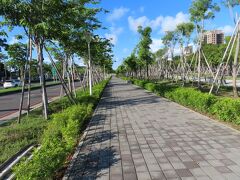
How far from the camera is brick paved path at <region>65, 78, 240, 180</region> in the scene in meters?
4.84

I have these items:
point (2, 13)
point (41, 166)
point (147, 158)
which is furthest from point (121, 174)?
point (2, 13)

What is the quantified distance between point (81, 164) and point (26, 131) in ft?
12.4

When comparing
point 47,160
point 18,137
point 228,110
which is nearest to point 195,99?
point 228,110

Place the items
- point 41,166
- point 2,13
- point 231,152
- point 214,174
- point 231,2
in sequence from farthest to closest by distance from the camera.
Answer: point 231,2 < point 2,13 < point 231,152 < point 214,174 < point 41,166

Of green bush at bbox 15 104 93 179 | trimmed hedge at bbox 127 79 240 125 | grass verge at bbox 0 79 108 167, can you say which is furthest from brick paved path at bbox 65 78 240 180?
grass verge at bbox 0 79 108 167

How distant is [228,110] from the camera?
28.6 ft

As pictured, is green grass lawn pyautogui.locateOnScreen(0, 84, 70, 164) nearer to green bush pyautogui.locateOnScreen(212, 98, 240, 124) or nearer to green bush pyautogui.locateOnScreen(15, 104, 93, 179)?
green bush pyautogui.locateOnScreen(15, 104, 93, 179)

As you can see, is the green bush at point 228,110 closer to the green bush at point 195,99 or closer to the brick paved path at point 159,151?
the brick paved path at point 159,151

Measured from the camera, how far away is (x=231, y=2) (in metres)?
15.7

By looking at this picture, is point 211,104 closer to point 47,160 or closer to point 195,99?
point 195,99

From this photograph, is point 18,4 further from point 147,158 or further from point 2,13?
point 147,158

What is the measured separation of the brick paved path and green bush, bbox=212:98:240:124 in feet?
1.45

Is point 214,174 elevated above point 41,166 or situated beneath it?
situated beneath

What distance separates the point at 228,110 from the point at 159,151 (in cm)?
374
